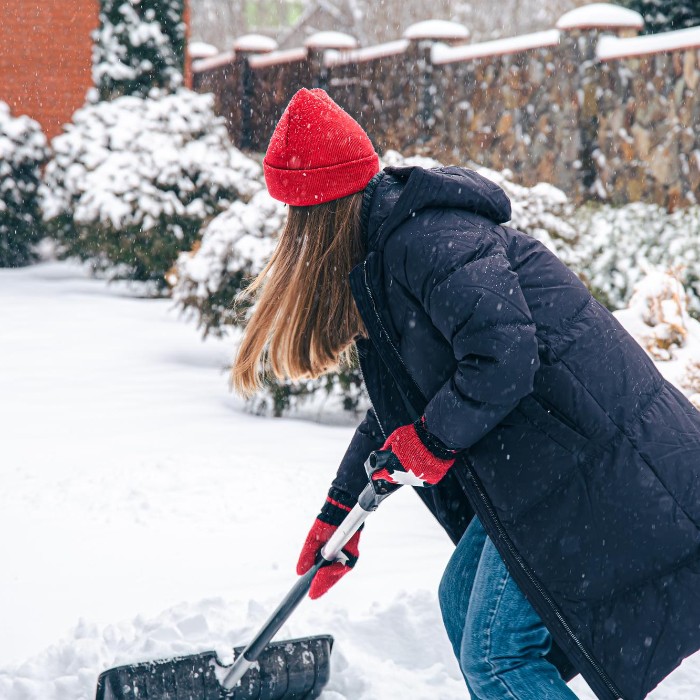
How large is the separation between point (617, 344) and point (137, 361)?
16.7 ft

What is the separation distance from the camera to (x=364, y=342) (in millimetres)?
1874

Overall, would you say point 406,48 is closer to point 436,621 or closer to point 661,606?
point 436,621

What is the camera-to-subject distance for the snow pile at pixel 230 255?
207 inches

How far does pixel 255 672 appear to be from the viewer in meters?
2.40

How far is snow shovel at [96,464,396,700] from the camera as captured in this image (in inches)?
84.0

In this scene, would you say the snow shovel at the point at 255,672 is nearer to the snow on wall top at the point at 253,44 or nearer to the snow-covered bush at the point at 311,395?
the snow-covered bush at the point at 311,395

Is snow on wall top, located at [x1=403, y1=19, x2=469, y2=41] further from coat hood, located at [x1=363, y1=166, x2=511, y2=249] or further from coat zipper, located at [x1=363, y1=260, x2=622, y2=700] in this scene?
coat zipper, located at [x1=363, y1=260, x2=622, y2=700]

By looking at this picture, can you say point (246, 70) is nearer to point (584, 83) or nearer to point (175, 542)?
point (584, 83)

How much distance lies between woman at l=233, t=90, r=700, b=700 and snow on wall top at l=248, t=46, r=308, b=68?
534 inches

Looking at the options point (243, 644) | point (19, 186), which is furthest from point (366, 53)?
point (243, 644)

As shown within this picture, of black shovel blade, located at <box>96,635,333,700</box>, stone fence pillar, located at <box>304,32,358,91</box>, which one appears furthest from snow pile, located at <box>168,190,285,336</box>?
stone fence pillar, located at <box>304,32,358,91</box>

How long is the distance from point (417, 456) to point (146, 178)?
24.0 feet

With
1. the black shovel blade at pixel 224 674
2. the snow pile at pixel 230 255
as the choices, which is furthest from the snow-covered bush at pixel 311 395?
the black shovel blade at pixel 224 674

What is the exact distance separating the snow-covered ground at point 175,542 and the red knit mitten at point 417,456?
994mm
